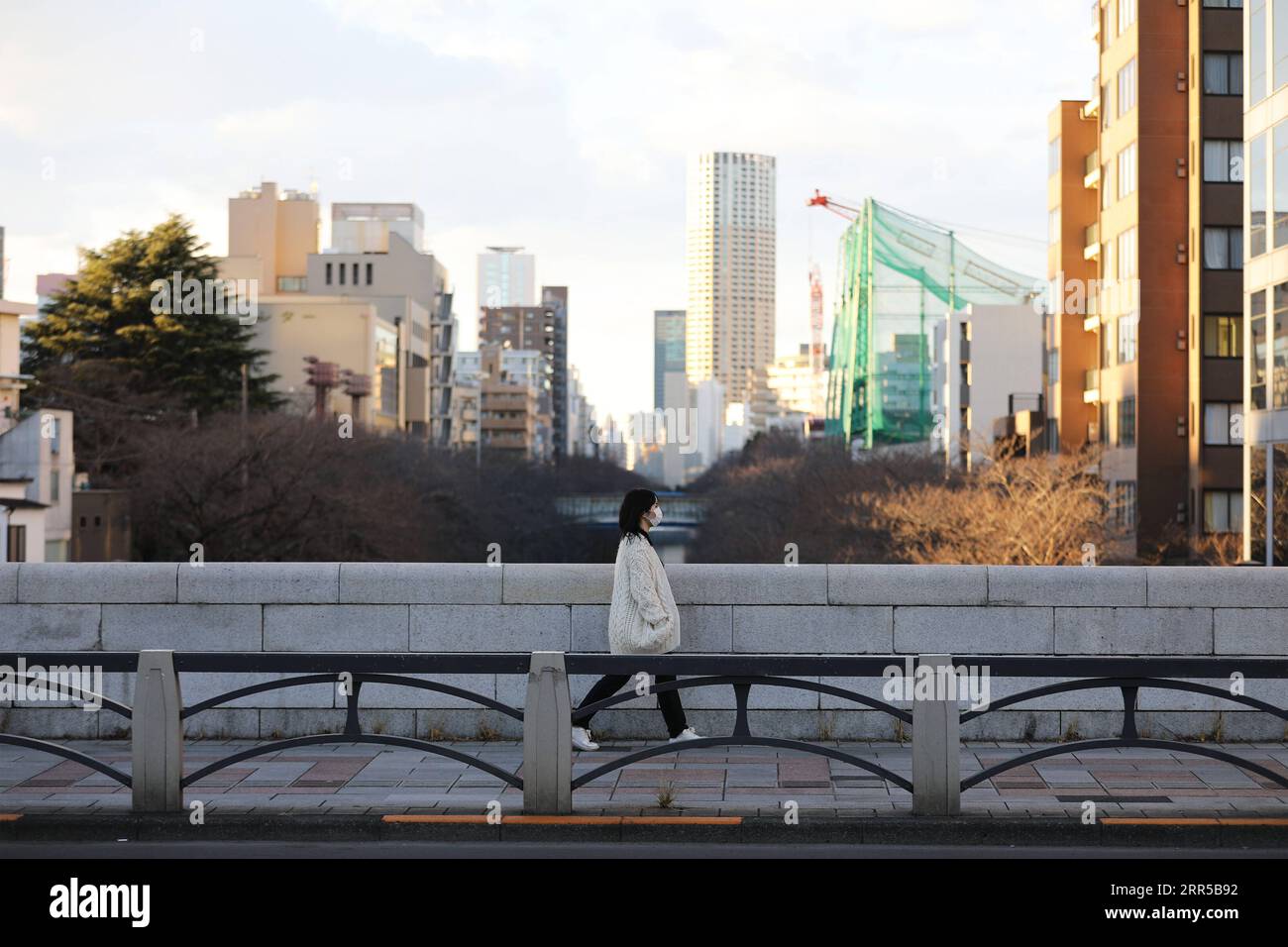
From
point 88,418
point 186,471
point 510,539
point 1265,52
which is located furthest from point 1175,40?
point 88,418

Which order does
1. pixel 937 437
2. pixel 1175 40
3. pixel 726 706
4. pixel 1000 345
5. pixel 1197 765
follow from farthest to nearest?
pixel 937 437, pixel 1000 345, pixel 1175 40, pixel 726 706, pixel 1197 765

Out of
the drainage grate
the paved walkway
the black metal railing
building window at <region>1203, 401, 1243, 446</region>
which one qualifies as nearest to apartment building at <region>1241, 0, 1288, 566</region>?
building window at <region>1203, 401, 1243, 446</region>

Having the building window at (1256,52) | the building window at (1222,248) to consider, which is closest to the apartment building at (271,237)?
the building window at (1222,248)

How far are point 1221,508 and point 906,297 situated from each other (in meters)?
59.0

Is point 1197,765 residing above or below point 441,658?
below

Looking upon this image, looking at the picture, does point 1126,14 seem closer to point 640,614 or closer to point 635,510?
point 635,510

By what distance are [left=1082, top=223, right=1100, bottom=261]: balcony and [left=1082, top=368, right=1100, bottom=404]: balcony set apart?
486 cm

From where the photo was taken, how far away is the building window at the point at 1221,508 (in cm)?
4997

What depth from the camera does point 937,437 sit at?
100 meters

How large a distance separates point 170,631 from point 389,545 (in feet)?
133

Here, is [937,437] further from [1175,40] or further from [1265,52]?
[1265,52]

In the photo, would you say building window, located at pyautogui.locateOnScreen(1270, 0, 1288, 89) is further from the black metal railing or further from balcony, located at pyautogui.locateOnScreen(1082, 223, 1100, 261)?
balcony, located at pyautogui.locateOnScreen(1082, 223, 1100, 261)

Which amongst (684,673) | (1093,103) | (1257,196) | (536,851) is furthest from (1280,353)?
(1093,103)

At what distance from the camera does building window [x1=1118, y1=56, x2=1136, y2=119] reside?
5281 centimetres
